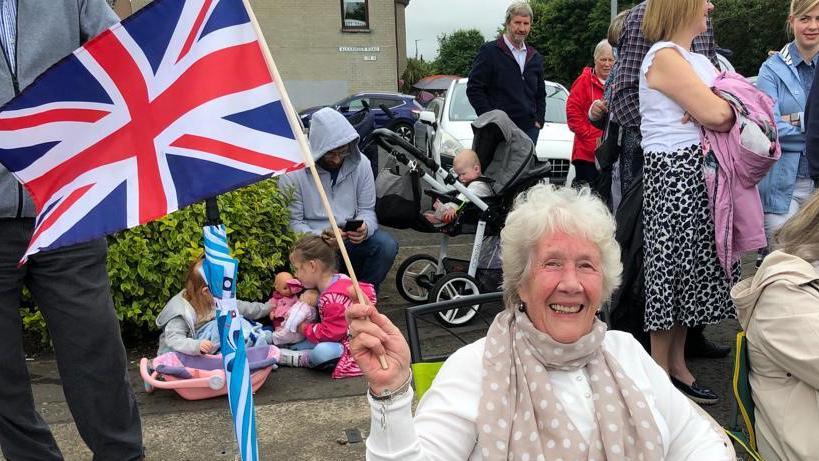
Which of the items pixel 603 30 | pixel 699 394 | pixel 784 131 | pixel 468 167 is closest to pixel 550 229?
pixel 699 394

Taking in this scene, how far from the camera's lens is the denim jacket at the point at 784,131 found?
4098 mm

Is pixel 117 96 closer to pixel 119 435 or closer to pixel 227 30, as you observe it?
pixel 227 30

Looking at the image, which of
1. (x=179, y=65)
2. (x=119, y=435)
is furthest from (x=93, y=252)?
(x=179, y=65)

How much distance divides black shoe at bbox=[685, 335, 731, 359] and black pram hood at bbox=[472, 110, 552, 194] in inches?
59.0

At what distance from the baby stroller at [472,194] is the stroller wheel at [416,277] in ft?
0.76

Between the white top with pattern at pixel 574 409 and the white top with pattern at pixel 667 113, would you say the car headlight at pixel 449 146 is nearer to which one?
the white top with pattern at pixel 667 113

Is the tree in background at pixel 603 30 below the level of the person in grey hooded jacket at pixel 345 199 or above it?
above

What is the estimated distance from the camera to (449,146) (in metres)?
8.73

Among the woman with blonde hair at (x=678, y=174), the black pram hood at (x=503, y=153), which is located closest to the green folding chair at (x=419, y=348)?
the woman with blonde hair at (x=678, y=174)

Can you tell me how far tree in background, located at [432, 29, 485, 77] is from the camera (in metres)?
67.4

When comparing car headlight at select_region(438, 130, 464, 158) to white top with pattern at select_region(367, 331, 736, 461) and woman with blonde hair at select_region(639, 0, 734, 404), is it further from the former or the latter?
white top with pattern at select_region(367, 331, 736, 461)

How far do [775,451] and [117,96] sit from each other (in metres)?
2.23

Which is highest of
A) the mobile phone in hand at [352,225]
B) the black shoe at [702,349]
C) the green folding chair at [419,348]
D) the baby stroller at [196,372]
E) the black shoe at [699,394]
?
the green folding chair at [419,348]

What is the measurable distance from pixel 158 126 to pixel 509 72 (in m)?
4.95
